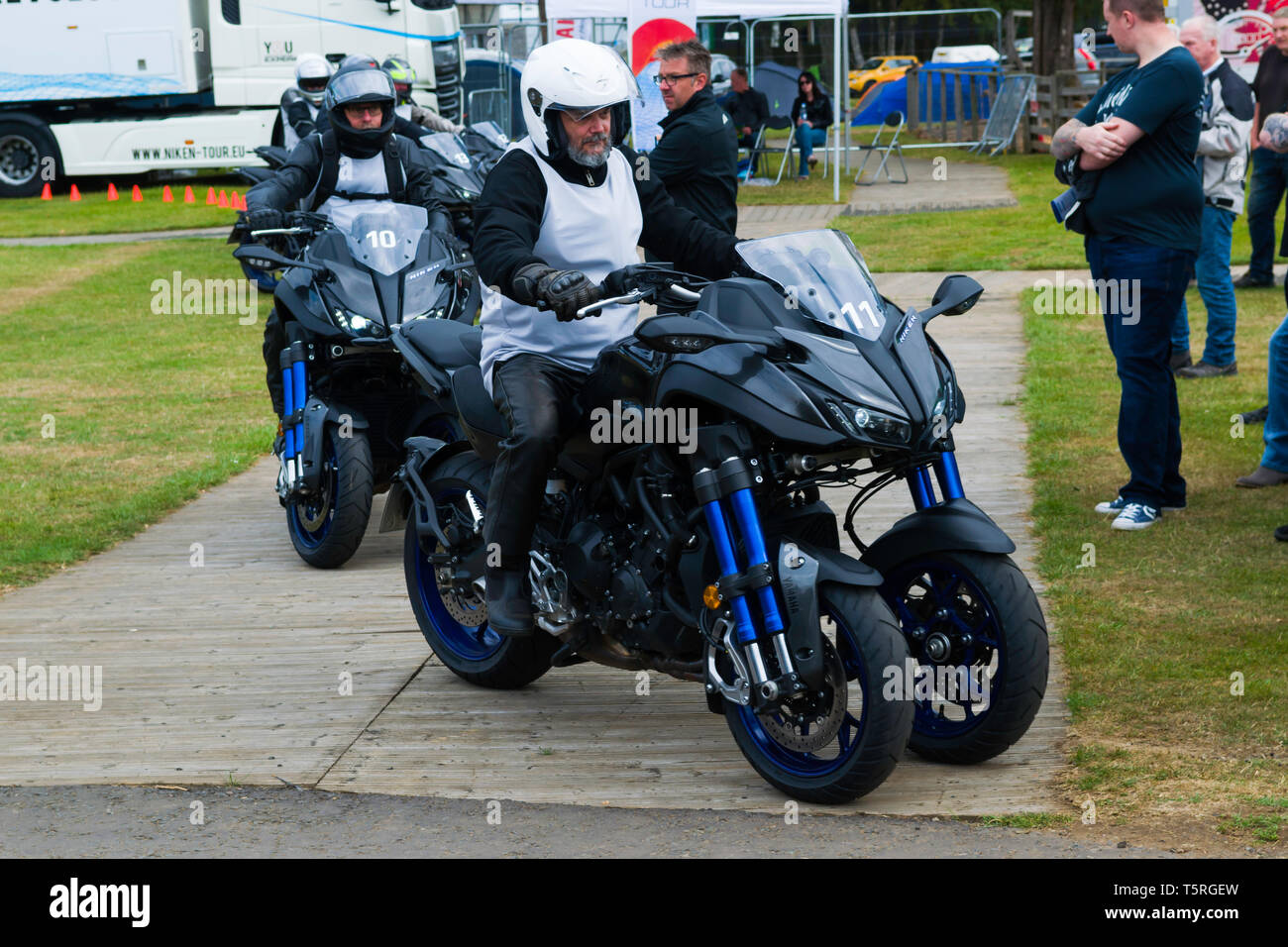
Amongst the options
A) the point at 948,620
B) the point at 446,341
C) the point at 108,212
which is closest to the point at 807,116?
the point at 108,212

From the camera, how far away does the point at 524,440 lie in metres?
4.92

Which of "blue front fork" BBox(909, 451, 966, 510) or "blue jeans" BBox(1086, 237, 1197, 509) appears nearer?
"blue front fork" BBox(909, 451, 966, 510)

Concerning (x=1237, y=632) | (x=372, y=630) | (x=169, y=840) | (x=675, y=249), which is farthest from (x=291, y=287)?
(x=1237, y=632)

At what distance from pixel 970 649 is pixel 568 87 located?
6.35 ft

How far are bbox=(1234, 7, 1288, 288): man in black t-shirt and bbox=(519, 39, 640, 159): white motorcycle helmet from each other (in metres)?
7.15

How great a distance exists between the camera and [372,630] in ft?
21.1

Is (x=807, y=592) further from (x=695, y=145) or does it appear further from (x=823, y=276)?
(x=695, y=145)

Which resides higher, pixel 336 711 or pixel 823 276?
pixel 823 276

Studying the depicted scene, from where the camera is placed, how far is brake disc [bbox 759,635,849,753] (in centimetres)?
434

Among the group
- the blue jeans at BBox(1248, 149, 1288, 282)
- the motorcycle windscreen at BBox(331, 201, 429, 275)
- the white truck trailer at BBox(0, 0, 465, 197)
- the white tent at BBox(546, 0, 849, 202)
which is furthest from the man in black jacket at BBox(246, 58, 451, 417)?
the white truck trailer at BBox(0, 0, 465, 197)

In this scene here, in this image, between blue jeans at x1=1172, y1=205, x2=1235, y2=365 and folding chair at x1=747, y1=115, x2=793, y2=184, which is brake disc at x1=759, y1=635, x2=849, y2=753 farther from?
folding chair at x1=747, y1=115, x2=793, y2=184

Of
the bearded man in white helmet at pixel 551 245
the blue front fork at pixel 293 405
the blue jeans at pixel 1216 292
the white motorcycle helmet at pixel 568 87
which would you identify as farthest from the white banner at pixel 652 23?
the white motorcycle helmet at pixel 568 87

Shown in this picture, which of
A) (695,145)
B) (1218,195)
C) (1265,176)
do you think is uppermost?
(695,145)
